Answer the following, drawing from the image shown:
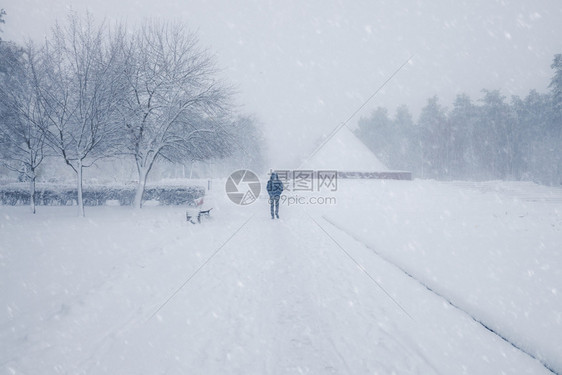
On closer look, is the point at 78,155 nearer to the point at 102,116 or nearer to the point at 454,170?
the point at 102,116

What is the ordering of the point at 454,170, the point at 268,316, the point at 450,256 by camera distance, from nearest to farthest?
the point at 268,316, the point at 450,256, the point at 454,170

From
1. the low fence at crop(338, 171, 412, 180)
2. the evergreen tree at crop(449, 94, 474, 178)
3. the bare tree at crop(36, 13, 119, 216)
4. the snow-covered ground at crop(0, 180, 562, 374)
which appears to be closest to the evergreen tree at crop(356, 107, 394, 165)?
the evergreen tree at crop(449, 94, 474, 178)

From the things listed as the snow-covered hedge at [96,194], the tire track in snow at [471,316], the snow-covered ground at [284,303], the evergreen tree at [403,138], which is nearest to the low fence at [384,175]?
the snow-covered hedge at [96,194]

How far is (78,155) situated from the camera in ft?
40.9

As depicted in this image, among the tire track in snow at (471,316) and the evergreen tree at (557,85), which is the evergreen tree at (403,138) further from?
the tire track in snow at (471,316)

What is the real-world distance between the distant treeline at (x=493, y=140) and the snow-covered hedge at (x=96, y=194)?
5227cm

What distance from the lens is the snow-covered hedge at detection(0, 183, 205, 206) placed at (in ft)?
54.4

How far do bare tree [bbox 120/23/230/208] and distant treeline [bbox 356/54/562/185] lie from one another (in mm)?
50263

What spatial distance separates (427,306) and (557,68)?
50410 mm

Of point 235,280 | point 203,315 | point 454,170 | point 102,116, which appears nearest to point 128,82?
point 102,116

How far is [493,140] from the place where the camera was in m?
49.7

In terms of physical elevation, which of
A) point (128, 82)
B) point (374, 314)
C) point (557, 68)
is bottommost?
point (374, 314)

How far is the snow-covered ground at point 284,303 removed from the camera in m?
3.15

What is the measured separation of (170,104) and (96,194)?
7.79 m
